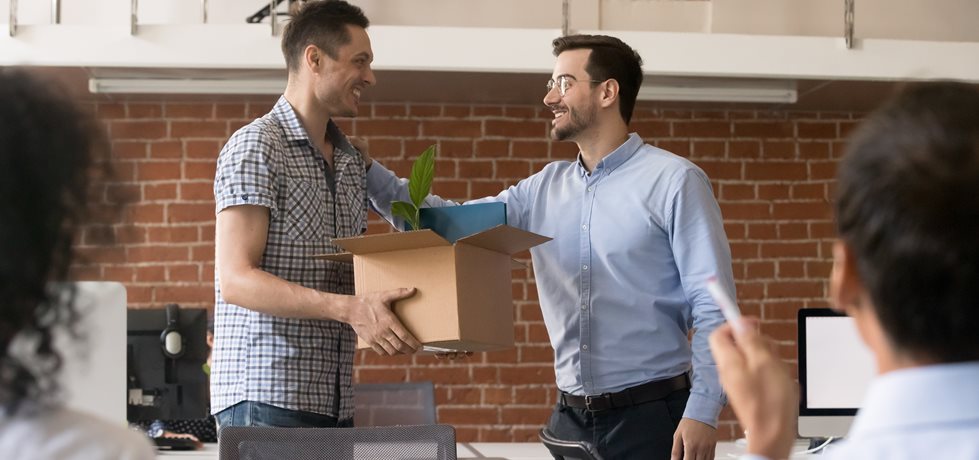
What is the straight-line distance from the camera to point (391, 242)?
2207mm

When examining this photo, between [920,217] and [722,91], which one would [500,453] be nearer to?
[722,91]

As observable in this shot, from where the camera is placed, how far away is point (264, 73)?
14.4 feet

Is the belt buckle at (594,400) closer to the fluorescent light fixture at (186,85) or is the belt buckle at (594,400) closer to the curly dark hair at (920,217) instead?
the curly dark hair at (920,217)

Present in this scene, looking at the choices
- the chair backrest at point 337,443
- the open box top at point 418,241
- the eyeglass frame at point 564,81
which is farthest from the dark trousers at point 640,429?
the eyeglass frame at point 564,81

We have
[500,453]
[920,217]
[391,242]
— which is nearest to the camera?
[920,217]

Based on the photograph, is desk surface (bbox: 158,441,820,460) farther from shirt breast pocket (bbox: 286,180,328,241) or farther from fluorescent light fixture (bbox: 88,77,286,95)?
fluorescent light fixture (bbox: 88,77,286,95)

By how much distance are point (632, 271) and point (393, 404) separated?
5.69 ft

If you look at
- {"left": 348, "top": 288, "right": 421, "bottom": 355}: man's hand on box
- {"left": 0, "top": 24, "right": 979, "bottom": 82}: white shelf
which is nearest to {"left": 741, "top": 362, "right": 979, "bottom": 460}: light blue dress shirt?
{"left": 348, "top": 288, "right": 421, "bottom": 355}: man's hand on box

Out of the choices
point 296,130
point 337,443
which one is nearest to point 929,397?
point 337,443

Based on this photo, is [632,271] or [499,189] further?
[499,189]

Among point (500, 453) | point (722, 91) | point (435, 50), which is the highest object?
point (435, 50)

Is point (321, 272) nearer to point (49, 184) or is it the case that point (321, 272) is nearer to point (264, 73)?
point (49, 184)

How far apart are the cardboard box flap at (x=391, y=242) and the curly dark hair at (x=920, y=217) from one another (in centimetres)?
138

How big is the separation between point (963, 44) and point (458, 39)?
2.02 meters
